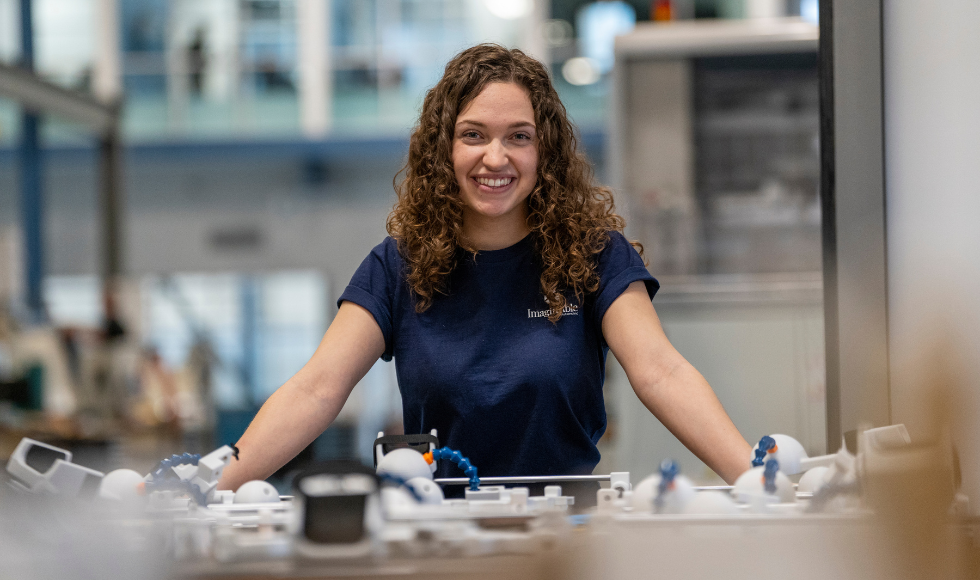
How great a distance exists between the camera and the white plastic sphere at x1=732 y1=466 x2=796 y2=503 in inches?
25.6

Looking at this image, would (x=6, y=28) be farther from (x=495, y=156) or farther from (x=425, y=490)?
(x=425, y=490)

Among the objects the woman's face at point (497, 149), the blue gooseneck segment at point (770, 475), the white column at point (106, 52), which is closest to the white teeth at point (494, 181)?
the woman's face at point (497, 149)

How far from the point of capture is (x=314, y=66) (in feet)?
29.3

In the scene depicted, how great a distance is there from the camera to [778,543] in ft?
1.57

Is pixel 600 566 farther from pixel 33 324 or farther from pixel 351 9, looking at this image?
pixel 351 9

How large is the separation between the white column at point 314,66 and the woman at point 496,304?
7.82m

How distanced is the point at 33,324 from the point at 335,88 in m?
3.77

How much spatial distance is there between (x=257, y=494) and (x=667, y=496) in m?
0.39

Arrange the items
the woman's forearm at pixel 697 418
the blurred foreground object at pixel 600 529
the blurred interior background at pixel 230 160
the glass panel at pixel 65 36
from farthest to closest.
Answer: the glass panel at pixel 65 36 < the blurred interior background at pixel 230 160 < the woman's forearm at pixel 697 418 < the blurred foreground object at pixel 600 529

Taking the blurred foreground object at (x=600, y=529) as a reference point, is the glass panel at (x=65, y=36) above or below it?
above

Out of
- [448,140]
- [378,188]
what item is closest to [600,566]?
[448,140]

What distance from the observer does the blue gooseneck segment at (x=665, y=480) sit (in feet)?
1.91

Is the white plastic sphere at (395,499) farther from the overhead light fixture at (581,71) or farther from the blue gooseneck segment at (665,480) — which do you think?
the overhead light fixture at (581,71)

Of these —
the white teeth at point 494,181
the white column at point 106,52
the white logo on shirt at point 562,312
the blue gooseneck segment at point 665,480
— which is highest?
the white column at point 106,52
